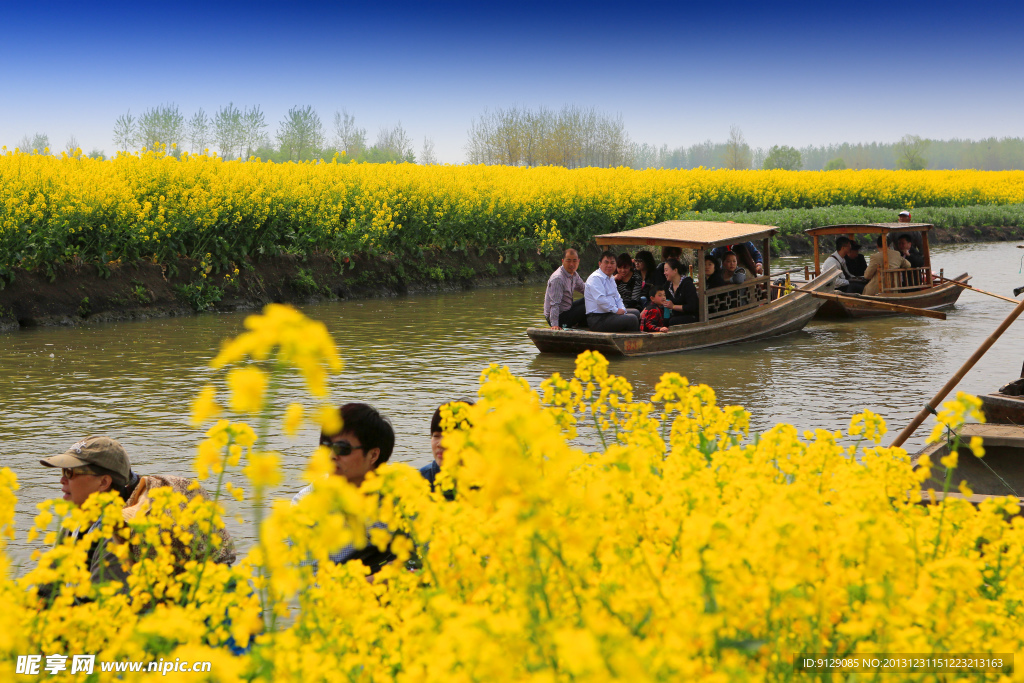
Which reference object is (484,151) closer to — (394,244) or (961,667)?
(394,244)

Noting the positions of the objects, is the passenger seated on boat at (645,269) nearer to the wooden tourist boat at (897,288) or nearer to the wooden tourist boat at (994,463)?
the wooden tourist boat at (897,288)

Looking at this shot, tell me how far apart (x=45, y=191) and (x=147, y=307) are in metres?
2.88

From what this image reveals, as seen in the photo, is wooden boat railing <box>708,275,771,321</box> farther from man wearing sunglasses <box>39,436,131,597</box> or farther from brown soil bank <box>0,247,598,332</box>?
man wearing sunglasses <box>39,436,131,597</box>

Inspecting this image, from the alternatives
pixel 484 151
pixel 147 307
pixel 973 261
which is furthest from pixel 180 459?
pixel 484 151

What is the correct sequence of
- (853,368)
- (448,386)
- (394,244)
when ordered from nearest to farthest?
(448,386) < (853,368) < (394,244)

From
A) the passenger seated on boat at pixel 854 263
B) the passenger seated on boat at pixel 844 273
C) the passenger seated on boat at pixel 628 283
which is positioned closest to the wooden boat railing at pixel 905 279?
the passenger seated on boat at pixel 844 273

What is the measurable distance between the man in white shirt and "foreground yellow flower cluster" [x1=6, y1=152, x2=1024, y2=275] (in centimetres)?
1035

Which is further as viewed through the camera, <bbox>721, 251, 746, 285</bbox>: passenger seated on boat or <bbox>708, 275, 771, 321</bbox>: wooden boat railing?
<bbox>721, 251, 746, 285</bbox>: passenger seated on boat

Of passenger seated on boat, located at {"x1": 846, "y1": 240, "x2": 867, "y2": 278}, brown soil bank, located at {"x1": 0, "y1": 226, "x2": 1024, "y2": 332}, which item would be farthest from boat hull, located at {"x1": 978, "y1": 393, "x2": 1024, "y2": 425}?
brown soil bank, located at {"x1": 0, "y1": 226, "x2": 1024, "y2": 332}

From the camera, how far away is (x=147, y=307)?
1973 cm

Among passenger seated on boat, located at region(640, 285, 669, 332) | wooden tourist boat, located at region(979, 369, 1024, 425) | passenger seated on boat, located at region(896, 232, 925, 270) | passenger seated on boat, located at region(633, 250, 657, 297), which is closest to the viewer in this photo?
wooden tourist boat, located at region(979, 369, 1024, 425)

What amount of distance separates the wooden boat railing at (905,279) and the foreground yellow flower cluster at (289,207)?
12122 millimetres

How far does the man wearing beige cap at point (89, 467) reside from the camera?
453 cm

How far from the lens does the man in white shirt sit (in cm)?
1439
